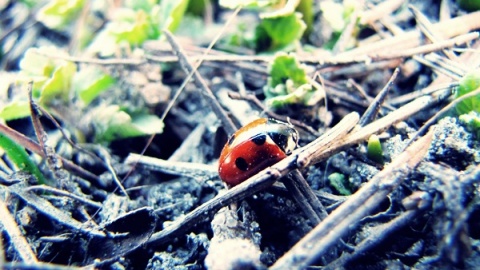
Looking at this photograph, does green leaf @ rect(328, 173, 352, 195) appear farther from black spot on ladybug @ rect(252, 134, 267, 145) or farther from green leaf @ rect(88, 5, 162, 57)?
green leaf @ rect(88, 5, 162, 57)

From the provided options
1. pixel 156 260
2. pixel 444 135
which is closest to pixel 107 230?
pixel 156 260

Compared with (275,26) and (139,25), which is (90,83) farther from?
(275,26)

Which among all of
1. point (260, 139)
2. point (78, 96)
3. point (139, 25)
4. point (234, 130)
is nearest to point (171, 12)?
point (139, 25)

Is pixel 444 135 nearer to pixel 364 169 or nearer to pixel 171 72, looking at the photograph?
pixel 364 169

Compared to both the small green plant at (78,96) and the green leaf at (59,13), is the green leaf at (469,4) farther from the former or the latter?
the green leaf at (59,13)

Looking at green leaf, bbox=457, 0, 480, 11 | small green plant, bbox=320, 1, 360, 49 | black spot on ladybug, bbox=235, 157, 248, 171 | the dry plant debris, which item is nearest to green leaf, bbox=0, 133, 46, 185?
the dry plant debris

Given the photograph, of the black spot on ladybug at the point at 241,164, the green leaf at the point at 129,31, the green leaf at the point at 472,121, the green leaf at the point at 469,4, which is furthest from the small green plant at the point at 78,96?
the green leaf at the point at 469,4
